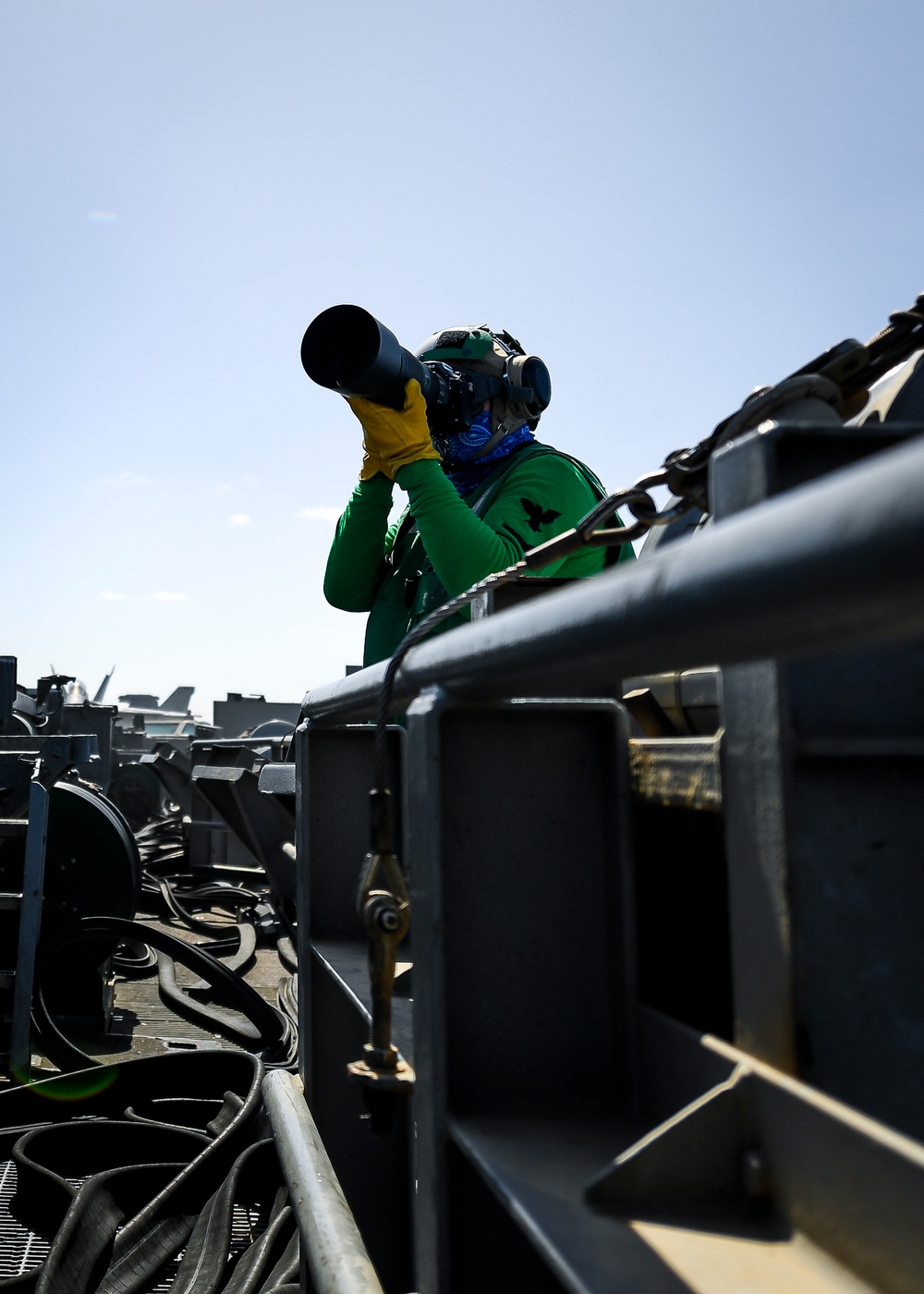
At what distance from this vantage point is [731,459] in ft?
3.15

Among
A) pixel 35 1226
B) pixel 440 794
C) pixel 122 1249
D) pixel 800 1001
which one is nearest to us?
pixel 800 1001

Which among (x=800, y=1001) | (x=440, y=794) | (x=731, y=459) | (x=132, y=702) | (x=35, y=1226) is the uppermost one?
(x=132, y=702)

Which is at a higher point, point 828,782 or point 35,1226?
point 828,782

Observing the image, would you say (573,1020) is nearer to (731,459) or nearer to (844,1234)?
(844,1234)

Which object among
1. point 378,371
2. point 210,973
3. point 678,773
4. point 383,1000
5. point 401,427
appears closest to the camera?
point 678,773

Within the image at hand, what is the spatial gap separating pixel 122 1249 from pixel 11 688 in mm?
3595

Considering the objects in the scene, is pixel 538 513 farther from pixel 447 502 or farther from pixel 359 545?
pixel 359 545

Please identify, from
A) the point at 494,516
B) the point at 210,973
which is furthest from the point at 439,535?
the point at 210,973

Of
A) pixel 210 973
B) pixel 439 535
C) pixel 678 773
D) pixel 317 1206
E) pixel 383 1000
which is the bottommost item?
pixel 210 973

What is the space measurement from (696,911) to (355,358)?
1793mm

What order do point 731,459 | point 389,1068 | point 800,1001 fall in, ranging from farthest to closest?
1. point 389,1068
2. point 731,459
3. point 800,1001

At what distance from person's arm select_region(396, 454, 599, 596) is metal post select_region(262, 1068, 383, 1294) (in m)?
1.18

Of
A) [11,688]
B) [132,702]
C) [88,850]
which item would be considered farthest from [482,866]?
[132,702]

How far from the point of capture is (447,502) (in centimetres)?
260
